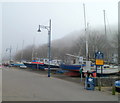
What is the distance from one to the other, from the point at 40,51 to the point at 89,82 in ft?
295

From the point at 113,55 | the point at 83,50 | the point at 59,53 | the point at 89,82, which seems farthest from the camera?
the point at 59,53

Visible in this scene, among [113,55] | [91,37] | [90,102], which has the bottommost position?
[90,102]

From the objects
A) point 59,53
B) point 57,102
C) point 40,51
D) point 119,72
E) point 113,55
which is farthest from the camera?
point 40,51

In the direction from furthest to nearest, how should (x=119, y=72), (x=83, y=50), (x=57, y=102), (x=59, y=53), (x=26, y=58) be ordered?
(x=26, y=58), (x=59, y=53), (x=83, y=50), (x=119, y=72), (x=57, y=102)

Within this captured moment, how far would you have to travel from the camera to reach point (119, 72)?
33.2 m

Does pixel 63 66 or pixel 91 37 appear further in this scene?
pixel 91 37

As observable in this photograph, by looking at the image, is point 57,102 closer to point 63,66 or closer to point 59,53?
point 63,66

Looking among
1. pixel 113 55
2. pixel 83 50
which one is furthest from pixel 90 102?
pixel 83 50

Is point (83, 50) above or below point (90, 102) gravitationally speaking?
above

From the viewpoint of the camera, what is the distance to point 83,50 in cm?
5747

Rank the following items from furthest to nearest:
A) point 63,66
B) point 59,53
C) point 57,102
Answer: point 59,53, point 63,66, point 57,102

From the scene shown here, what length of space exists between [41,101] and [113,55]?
45.5 meters

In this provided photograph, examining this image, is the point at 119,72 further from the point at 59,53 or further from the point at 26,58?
the point at 26,58

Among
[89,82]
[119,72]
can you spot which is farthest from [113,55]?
[89,82]
